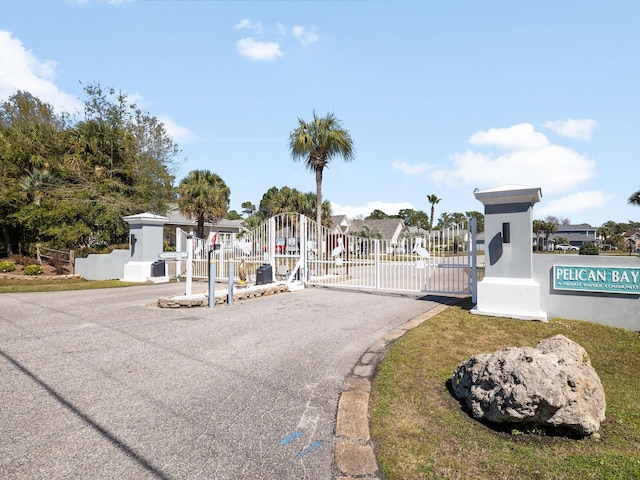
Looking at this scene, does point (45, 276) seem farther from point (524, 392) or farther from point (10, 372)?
point (524, 392)

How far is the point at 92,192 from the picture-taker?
1939 centimetres

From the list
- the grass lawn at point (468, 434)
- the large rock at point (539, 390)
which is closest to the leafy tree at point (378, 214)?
the grass lawn at point (468, 434)

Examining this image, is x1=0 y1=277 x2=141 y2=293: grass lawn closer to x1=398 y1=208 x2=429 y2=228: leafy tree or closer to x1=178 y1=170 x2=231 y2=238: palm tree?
x1=178 y1=170 x2=231 y2=238: palm tree

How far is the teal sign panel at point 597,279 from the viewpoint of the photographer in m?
6.87

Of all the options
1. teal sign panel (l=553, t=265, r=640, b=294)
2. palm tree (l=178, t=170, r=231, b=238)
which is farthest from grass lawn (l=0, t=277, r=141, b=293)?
teal sign panel (l=553, t=265, r=640, b=294)

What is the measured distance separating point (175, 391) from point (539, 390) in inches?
146

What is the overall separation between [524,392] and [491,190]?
5426mm

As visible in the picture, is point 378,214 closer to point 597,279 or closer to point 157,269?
point 157,269

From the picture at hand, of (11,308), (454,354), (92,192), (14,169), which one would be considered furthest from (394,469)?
(14,169)

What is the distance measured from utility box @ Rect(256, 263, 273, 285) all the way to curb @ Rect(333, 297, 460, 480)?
7372mm

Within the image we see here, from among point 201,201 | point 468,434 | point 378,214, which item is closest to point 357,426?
point 468,434

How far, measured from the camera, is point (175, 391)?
4.23 m

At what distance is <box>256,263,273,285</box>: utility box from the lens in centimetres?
1262

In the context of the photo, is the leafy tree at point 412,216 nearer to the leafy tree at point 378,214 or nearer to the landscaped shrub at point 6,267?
the leafy tree at point 378,214
